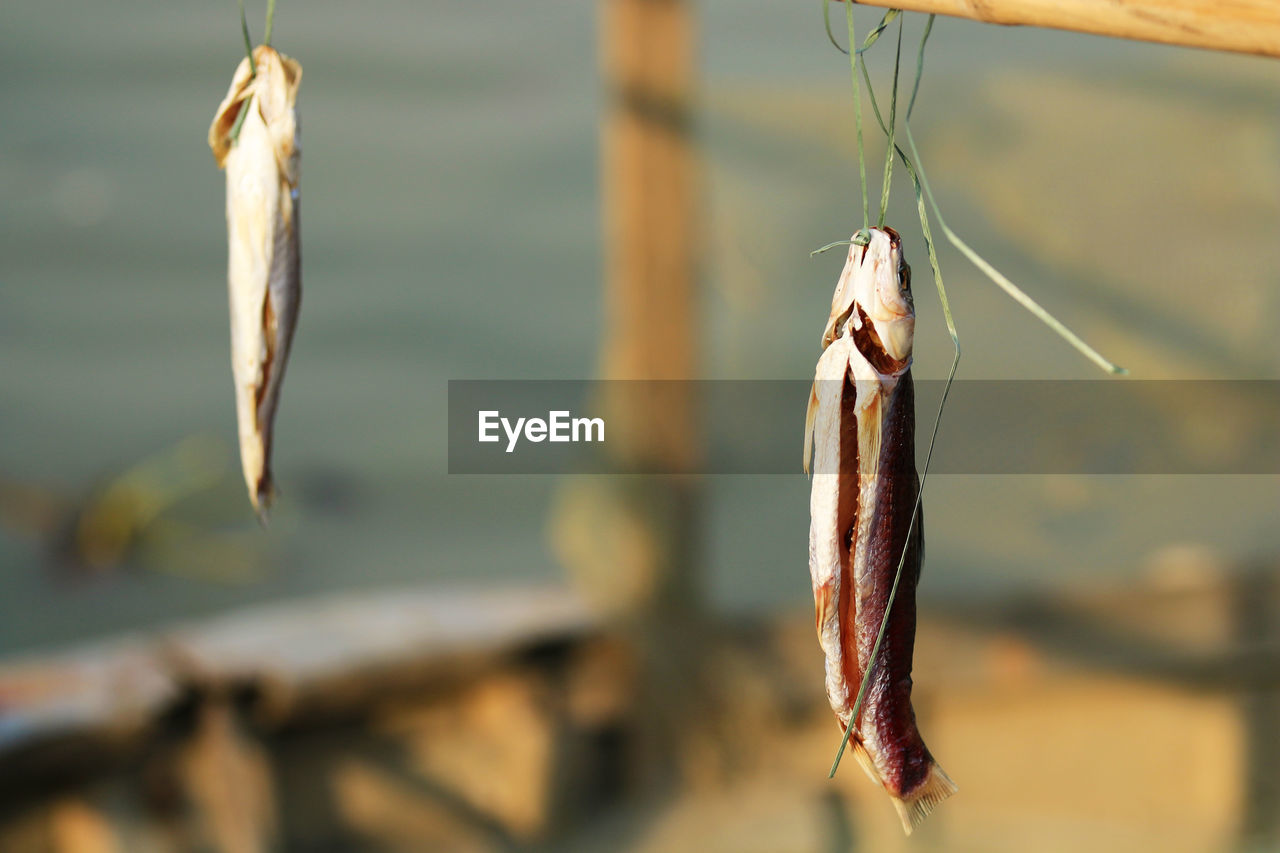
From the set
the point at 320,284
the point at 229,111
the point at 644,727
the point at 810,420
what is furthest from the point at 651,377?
the point at 810,420

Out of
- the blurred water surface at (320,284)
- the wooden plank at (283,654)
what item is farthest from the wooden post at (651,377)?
the blurred water surface at (320,284)

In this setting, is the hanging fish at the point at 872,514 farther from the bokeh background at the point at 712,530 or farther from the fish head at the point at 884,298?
the bokeh background at the point at 712,530

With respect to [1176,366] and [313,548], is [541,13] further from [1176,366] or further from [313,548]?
[1176,366]

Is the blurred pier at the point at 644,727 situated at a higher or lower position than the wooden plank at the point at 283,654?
lower

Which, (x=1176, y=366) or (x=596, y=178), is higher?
(x=596, y=178)

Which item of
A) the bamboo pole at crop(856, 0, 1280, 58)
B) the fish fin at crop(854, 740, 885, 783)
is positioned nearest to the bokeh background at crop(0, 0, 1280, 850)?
the fish fin at crop(854, 740, 885, 783)

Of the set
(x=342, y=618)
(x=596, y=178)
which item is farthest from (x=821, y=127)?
(x=342, y=618)
